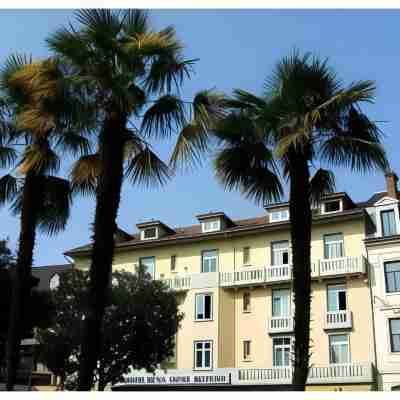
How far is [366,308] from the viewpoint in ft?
112

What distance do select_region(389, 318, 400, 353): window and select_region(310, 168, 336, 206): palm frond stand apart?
1992 cm

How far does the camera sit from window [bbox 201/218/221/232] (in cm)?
3994

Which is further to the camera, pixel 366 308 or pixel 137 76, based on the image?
pixel 366 308

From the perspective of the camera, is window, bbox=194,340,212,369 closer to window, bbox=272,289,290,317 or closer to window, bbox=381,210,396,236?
window, bbox=272,289,290,317

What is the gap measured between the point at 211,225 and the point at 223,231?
1447 mm

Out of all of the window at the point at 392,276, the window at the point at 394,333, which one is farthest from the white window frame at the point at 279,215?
the window at the point at 394,333

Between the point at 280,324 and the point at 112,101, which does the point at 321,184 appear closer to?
the point at 112,101

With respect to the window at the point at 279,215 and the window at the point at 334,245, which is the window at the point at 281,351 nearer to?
the window at the point at 334,245

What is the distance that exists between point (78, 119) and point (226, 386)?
24.9 meters

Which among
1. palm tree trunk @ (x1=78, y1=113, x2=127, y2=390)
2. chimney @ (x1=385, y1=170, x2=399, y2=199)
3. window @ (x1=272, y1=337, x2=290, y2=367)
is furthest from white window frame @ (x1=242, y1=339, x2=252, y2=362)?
palm tree trunk @ (x1=78, y1=113, x2=127, y2=390)

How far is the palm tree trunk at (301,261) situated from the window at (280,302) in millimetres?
23710

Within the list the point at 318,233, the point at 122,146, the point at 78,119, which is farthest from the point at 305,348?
the point at 318,233

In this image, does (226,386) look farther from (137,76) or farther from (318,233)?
(137,76)
